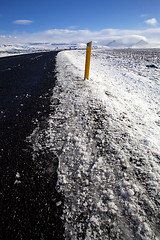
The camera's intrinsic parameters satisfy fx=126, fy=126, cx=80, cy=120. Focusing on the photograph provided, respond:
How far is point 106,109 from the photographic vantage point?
113 inches

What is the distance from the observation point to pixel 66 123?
2.59 metres

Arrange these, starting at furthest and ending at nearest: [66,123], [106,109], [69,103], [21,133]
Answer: [69,103], [106,109], [66,123], [21,133]

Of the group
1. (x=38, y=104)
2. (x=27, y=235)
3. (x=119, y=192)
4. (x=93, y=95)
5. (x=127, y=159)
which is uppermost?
(x=93, y=95)

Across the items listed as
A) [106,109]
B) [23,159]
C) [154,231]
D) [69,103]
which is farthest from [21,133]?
[154,231]

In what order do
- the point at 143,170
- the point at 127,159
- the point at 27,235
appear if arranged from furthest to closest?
the point at 127,159
the point at 143,170
the point at 27,235

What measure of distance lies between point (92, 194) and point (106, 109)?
187 centimetres

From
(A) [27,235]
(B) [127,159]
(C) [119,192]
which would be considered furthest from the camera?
(B) [127,159]

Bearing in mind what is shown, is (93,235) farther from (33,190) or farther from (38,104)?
(38,104)

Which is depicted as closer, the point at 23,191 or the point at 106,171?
the point at 23,191

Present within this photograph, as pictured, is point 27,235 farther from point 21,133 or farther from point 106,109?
point 106,109

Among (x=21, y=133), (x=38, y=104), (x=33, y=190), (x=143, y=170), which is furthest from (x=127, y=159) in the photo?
(x=38, y=104)

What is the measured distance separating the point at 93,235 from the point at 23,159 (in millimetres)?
1261

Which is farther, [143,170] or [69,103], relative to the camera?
[69,103]

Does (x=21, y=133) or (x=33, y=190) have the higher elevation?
(x=21, y=133)
